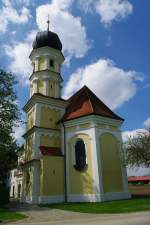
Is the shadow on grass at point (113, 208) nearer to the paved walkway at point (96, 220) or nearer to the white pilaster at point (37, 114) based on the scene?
the paved walkway at point (96, 220)

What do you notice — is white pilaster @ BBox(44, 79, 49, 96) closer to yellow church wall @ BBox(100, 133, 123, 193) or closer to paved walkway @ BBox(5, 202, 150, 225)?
yellow church wall @ BBox(100, 133, 123, 193)

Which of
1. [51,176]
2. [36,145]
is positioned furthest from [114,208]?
[36,145]

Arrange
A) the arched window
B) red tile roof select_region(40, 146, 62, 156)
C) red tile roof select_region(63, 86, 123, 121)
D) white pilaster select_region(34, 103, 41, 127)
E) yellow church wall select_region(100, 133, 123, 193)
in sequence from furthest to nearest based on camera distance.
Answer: white pilaster select_region(34, 103, 41, 127) → red tile roof select_region(63, 86, 123, 121) → red tile roof select_region(40, 146, 62, 156) → the arched window → yellow church wall select_region(100, 133, 123, 193)

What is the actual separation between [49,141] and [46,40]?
13.5m

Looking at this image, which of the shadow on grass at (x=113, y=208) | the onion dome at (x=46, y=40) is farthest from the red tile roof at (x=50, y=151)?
the onion dome at (x=46, y=40)

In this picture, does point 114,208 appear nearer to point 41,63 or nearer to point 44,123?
point 44,123

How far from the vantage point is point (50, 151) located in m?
26.4

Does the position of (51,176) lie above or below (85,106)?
below

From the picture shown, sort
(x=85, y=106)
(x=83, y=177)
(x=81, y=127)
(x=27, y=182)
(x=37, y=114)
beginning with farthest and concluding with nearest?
(x=37, y=114)
(x=85, y=106)
(x=27, y=182)
(x=81, y=127)
(x=83, y=177)

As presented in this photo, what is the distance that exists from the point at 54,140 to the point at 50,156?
110 inches

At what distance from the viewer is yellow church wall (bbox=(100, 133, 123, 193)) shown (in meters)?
24.2

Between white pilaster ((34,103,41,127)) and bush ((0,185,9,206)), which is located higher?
white pilaster ((34,103,41,127))

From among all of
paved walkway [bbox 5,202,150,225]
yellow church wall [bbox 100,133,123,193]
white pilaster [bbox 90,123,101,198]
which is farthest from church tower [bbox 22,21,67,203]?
paved walkway [bbox 5,202,150,225]

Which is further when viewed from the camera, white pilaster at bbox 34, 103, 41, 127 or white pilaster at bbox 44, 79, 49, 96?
white pilaster at bbox 44, 79, 49, 96
